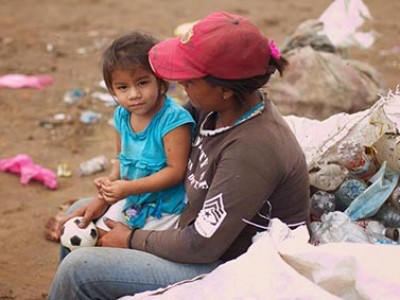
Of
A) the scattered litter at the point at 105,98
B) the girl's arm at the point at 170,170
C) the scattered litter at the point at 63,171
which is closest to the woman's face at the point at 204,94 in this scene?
the girl's arm at the point at 170,170

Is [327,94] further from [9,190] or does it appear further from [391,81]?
[9,190]

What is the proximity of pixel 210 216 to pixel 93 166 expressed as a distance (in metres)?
2.66

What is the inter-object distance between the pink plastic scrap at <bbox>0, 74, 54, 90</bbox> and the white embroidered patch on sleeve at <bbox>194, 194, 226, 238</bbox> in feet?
13.8

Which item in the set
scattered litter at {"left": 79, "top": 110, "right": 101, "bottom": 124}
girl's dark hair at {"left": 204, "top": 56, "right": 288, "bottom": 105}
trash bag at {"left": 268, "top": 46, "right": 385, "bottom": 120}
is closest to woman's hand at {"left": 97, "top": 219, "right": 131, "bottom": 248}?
girl's dark hair at {"left": 204, "top": 56, "right": 288, "bottom": 105}

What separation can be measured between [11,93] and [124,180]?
12.0ft

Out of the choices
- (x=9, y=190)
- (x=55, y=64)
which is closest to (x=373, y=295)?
(x=9, y=190)

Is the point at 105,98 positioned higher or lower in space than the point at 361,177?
lower

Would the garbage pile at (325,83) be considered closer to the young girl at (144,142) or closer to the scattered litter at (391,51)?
the young girl at (144,142)

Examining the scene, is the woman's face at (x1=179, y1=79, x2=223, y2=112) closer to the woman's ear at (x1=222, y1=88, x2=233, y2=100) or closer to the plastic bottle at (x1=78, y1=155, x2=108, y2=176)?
the woman's ear at (x1=222, y1=88, x2=233, y2=100)

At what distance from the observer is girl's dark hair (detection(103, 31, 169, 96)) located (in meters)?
2.76

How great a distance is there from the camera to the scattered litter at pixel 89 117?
575 cm

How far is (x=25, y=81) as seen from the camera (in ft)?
21.2

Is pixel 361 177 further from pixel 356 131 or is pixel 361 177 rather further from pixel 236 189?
pixel 236 189

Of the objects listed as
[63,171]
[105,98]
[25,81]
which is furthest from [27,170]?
[25,81]
